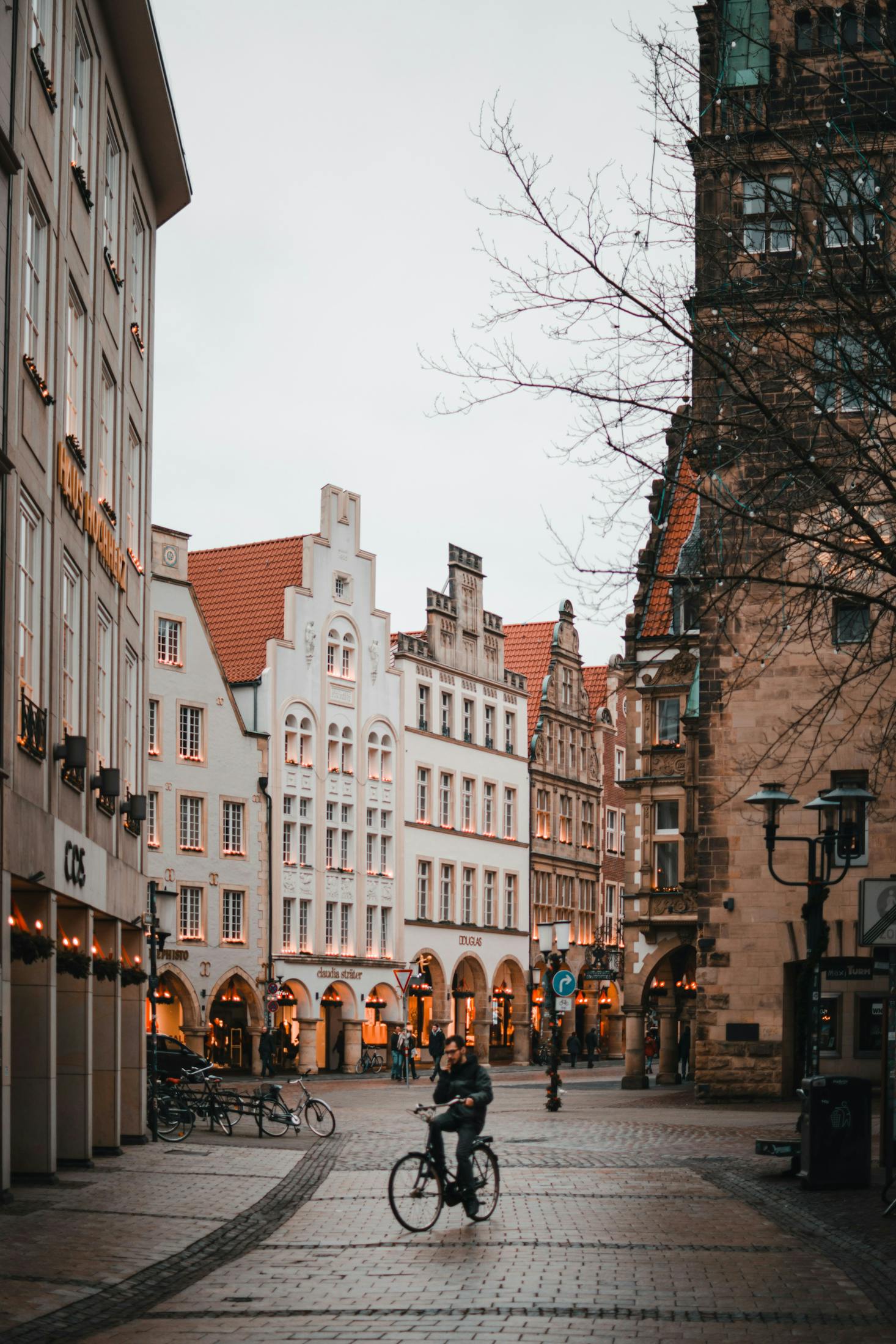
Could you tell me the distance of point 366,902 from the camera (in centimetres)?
7038

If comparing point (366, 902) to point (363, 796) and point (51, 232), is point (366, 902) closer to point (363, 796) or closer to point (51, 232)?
point (363, 796)

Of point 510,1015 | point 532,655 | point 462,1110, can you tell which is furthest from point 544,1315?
point 532,655

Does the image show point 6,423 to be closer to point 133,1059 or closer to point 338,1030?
point 133,1059

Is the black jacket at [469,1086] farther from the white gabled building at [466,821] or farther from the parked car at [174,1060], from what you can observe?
the white gabled building at [466,821]

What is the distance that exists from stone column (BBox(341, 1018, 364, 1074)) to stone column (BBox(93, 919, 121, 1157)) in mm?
41990

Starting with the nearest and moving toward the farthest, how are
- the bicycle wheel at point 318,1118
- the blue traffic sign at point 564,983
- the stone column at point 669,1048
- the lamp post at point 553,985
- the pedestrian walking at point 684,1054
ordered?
the bicycle wheel at point 318,1118
the blue traffic sign at point 564,983
the lamp post at point 553,985
the stone column at point 669,1048
the pedestrian walking at point 684,1054

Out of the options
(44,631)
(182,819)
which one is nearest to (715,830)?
(44,631)

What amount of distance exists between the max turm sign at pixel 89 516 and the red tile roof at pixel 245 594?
127 ft

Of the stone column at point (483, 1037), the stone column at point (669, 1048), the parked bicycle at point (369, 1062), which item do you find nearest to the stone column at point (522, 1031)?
the stone column at point (483, 1037)

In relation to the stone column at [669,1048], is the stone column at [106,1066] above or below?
above

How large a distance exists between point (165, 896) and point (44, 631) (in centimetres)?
1325

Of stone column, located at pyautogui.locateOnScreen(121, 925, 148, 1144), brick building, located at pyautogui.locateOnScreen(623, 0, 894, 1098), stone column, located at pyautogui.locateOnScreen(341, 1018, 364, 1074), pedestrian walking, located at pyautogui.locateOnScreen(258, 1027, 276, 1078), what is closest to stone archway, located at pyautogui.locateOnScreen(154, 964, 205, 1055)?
pedestrian walking, located at pyautogui.locateOnScreen(258, 1027, 276, 1078)

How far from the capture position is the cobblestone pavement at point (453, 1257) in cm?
1099

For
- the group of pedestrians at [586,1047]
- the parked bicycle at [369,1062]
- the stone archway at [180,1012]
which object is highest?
the stone archway at [180,1012]
